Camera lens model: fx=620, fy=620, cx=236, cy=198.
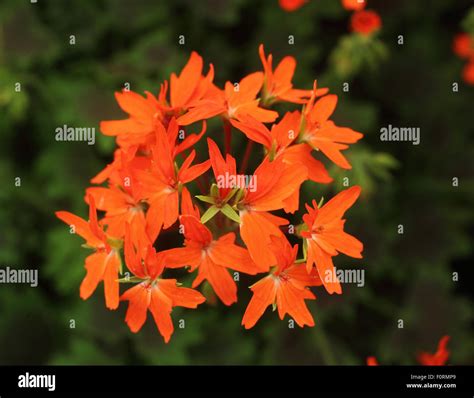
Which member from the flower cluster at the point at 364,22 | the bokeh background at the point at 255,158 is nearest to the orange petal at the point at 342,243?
the bokeh background at the point at 255,158

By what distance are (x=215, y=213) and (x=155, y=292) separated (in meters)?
0.32

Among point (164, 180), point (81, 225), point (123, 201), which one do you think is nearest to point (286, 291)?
point (164, 180)

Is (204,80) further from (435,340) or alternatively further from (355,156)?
(435,340)

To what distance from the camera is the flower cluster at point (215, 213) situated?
1866 millimetres

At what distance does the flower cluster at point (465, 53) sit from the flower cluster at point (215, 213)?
8.78ft

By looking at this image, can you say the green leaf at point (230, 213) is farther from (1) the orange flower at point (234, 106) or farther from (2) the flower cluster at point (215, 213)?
(1) the orange flower at point (234, 106)

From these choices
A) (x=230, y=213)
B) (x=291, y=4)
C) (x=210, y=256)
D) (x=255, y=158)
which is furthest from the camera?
(x=291, y=4)

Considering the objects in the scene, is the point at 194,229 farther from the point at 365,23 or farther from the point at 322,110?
the point at 365,23

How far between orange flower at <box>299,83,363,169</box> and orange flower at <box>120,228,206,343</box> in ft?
2.16

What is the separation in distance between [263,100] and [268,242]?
2.25 feet

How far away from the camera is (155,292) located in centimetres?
197

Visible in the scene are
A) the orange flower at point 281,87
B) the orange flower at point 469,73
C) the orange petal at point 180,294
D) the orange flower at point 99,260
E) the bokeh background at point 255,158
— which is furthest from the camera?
the orange flower at point 469,73

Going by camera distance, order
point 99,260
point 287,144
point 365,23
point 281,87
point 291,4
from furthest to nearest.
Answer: point 291,4 < point 365,23 < point 281,87 < point 99,260 < point 287,144
